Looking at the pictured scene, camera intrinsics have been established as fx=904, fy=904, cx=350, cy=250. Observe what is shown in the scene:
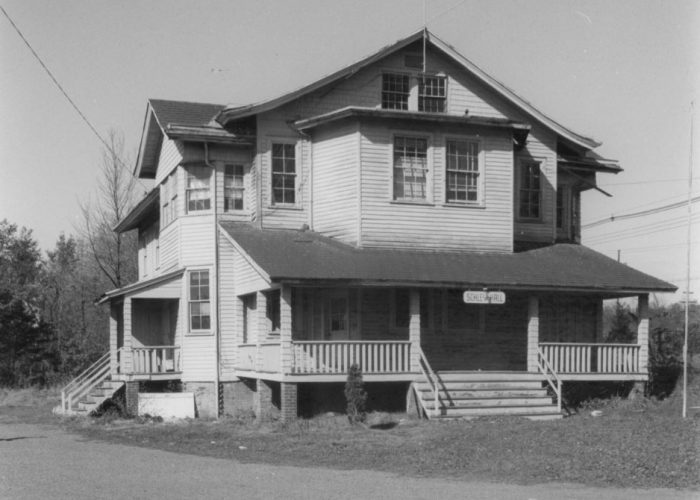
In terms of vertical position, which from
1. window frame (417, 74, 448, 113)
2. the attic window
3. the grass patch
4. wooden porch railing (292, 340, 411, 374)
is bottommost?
the grass patch

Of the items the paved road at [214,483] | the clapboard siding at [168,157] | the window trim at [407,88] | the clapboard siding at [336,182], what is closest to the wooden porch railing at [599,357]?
the clapboard siding at [336,182]

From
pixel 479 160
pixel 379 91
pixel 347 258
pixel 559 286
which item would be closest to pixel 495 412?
pixel 559 286

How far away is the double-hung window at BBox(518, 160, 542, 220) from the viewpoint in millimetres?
27672

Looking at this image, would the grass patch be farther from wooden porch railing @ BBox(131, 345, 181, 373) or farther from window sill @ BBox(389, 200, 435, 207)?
window sill @ BBox(389, 200, 435, 207)

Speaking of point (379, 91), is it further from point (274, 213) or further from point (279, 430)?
point (279, 430)

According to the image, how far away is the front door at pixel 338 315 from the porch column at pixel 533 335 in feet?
16.1

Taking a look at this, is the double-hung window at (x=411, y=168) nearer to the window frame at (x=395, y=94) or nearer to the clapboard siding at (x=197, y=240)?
the window frame at (x=395, y=94)

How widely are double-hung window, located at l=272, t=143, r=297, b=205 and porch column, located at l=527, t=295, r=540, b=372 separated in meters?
7.45

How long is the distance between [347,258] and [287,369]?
11.0 ft

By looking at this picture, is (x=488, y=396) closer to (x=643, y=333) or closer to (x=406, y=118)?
(x=643, y=333)

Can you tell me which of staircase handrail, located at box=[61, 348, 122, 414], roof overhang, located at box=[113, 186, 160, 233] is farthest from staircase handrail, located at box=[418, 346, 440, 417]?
roof overhang, located at box=[113, 186, 160, 233]

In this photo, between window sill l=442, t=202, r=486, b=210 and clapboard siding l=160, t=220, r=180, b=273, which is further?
clapboard siding l=160, t=220, r=180, b=273

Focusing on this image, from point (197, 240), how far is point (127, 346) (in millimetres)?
3937

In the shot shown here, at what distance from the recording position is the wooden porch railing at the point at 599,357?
23984 millimetres
